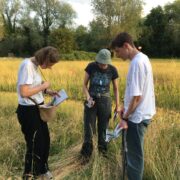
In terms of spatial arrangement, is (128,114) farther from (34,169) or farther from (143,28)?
(143,28)

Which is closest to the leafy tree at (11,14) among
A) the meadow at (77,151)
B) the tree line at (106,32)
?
the tree line at (106,32)

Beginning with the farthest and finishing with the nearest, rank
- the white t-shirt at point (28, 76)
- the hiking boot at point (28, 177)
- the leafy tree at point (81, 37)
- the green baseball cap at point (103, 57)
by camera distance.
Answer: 1. the leafy tree at point (81, 37)
2. the green baseball cap at point (103, 57)
3. the hiking boot at point (28, 177)
4. the white t-shirt at point (28, 76)

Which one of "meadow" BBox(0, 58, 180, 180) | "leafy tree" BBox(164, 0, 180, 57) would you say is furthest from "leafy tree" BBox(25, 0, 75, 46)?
"meadow" BBox(0, 58, 180, 180)

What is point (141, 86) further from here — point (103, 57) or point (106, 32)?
point (106, 32)

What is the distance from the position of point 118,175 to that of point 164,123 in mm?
1560

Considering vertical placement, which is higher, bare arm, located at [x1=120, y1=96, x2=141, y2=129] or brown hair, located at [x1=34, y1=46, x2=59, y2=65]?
brown hair, located at [x1=34, y1=46, x2=59, y2=65]

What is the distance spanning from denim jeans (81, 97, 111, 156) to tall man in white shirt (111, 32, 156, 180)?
4.52ft

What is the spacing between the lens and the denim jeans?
5047 millimetres

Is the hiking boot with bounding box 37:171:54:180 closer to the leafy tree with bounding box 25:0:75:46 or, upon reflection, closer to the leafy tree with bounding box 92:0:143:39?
the leafy tree with bounding box 92:0:143:39

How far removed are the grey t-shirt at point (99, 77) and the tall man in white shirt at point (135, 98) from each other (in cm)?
137

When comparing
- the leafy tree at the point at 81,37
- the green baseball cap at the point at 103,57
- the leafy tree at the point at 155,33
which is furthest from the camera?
the leafy tree at the point at 81,37

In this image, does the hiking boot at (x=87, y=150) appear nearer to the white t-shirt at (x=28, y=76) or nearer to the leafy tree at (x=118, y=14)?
the white t-shirt at (x=28, y=76)

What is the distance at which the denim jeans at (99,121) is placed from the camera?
16.6 ft

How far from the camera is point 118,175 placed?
4293mm
